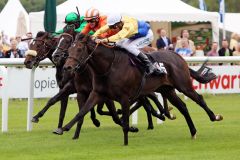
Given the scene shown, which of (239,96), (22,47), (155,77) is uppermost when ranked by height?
(155,77)

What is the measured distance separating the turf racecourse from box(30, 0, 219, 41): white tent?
8.34 metres

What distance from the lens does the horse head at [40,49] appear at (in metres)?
13.4

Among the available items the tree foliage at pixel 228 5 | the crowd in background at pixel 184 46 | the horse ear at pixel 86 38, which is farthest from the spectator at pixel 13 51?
the tree foliage at pixel 228 5

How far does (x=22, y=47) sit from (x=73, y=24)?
361 inches

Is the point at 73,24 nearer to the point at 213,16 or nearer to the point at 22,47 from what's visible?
the point at 22,47

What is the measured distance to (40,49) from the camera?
44.4 feet

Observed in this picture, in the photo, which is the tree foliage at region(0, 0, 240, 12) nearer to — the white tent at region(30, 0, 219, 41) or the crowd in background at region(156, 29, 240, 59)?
the white tent at region(30, 0, 219, 41)

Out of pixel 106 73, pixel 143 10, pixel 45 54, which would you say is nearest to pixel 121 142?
pixel 106 73

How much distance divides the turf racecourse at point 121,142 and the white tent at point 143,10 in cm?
834

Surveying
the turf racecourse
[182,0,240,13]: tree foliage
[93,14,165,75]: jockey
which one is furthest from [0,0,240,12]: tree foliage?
[93,14,165,75]: jockey

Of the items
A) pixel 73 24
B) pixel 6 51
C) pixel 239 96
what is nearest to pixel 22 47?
pixel 6 51

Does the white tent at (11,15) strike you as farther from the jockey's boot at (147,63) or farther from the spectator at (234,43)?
the jockey's boot at (147,63)

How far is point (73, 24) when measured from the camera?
13.2 meters

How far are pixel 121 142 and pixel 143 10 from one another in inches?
540
